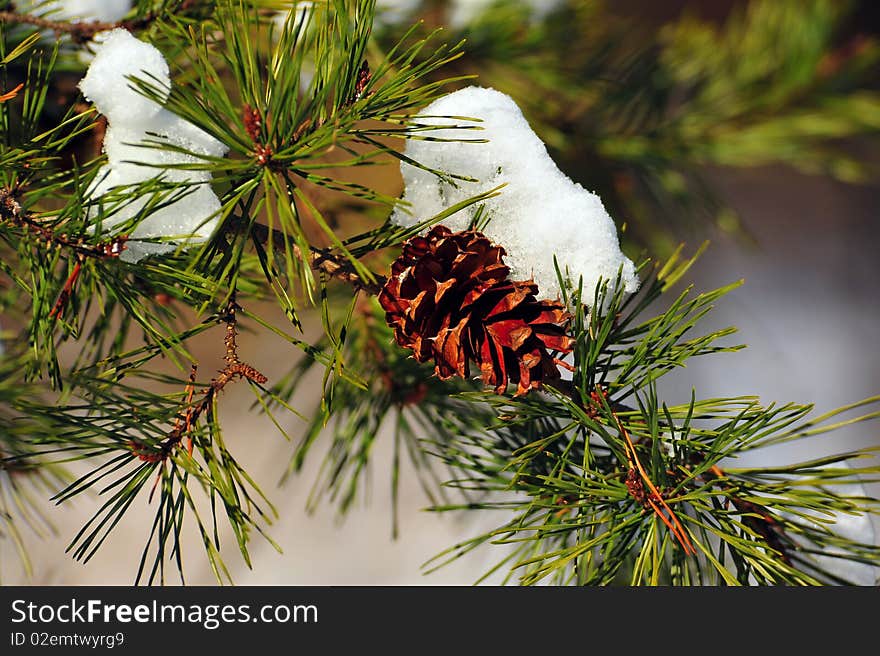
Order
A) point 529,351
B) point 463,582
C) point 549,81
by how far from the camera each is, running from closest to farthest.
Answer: point 529,351 → point 549,81 → point 463,582

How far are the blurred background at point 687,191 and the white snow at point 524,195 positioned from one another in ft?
0.71

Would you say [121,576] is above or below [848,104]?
below

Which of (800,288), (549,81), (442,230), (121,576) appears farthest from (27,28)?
(800,288)

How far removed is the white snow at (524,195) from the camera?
0.89ft

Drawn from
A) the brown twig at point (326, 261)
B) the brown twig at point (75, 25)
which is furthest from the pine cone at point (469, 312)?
the brown twig at point (75, 25)

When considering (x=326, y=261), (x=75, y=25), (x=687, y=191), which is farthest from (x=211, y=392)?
(x=687, y=191)

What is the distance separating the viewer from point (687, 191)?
0.64 m

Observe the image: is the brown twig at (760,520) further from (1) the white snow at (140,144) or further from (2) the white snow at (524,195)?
(1) the white snow at (140,144)

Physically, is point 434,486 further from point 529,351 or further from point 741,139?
point 529,351

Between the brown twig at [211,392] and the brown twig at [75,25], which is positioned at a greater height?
the brown twig at [75,25]

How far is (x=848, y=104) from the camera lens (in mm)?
614

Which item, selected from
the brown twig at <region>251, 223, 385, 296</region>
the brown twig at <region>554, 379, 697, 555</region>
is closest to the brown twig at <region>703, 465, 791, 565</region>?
the brown twig at <region>554, 379, 697, 555</region>

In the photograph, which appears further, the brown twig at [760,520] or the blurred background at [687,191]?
the blurred background at [687,191]

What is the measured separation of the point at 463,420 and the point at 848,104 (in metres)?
0.48
